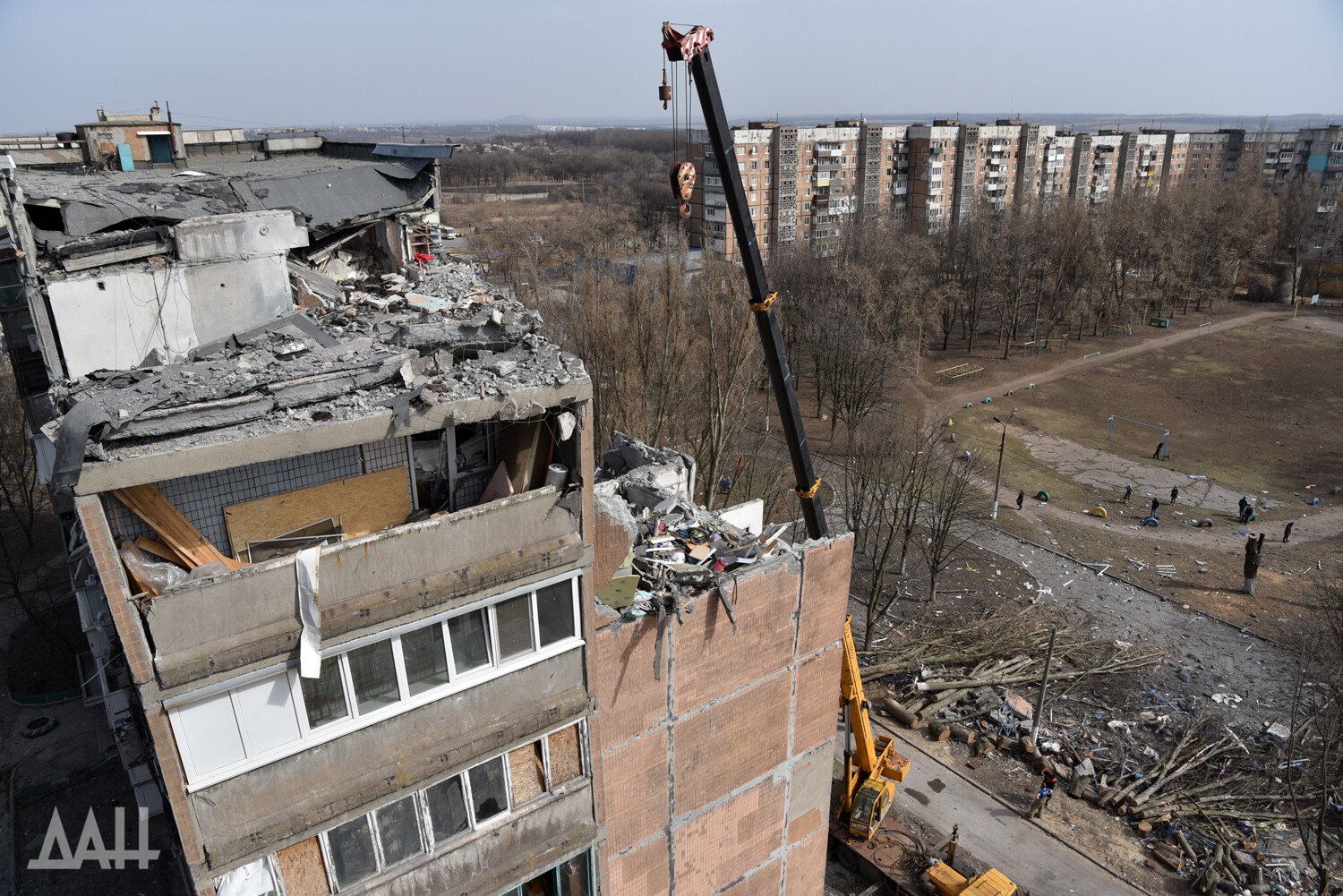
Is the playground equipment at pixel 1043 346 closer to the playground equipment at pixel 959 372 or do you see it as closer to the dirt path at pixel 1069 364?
the dirt path at pixel 1069 364

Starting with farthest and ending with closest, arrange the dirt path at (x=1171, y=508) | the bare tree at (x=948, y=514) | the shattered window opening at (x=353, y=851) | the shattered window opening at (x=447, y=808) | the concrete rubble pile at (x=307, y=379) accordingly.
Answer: the dirt path at (x=1171, y=508) < the bare tree at (x=948, y=514) < the shattered window opening at (x=447, y=808) < the shattered window opening at (x=353, y=851) < the concrete rubble pile at (x=307, y=379)

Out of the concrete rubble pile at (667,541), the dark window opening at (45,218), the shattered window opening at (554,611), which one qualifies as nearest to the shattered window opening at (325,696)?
the shattered window opening at (554,611)

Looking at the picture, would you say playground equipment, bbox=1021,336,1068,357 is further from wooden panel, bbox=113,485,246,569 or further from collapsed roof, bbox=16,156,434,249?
wooden panel, bbox=113,485,246,569

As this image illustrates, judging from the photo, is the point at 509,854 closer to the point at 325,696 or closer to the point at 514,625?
the point at 514,625

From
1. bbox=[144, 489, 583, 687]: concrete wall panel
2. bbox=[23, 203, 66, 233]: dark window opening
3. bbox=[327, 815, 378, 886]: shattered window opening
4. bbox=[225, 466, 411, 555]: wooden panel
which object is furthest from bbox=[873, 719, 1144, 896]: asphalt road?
bbox=[23, 203, 66, 233]: dark window opening

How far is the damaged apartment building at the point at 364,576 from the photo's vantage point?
18.9 ft

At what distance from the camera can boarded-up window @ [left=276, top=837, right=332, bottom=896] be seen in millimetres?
6555

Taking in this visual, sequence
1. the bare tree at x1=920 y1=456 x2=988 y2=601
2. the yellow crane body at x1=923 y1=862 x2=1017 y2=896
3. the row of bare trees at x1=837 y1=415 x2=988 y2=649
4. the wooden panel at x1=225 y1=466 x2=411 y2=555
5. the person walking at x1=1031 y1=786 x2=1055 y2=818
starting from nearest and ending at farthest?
the wooden panel at x1=225 y1=466 x2=411 y2=555 < the yellow crane body at x1=923 y1=862 x2=1017 y2=896 < the person walking at x1=1031 y1=786 x2=1055 y2=818 < the row of bare trees at x1=837 y1=415 x2=988 y2=649 < the bare tree at x1=920 y1=456 x2=988 y2=601

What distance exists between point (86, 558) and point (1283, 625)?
1129 inches

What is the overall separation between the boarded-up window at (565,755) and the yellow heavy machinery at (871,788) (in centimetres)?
631

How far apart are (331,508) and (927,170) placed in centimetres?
7398

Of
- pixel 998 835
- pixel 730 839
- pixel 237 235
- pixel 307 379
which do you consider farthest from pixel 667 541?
pixel 998 835

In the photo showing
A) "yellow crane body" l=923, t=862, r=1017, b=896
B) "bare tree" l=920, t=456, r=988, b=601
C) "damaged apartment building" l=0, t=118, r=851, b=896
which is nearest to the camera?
"damaged apartment building" l=0, t=118, r=851, b=896

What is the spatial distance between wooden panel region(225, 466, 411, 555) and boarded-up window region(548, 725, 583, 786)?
2907mm
